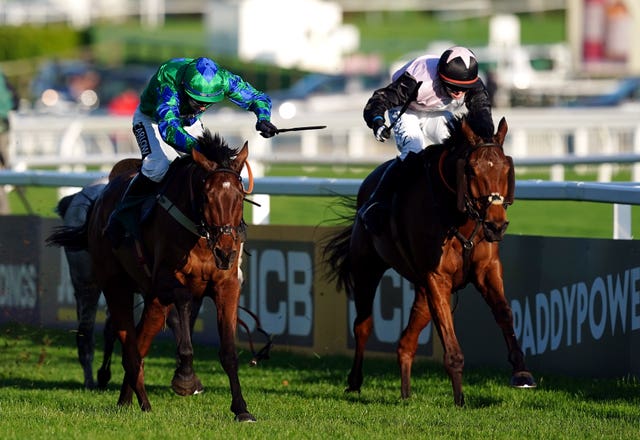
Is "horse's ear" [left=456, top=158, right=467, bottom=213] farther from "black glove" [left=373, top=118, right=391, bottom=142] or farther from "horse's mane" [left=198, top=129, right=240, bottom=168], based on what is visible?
"horse's mane" [left=198, top=129, right=240, bottom=168]

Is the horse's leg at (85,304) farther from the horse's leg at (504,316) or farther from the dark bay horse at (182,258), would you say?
the horse's leg at (504,316)

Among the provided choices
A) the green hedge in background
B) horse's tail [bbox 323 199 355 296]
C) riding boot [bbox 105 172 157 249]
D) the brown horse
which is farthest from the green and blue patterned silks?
the green hedge in background

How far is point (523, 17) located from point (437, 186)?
54868mm

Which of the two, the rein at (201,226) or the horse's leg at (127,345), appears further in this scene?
the horse's leg at (127,345)

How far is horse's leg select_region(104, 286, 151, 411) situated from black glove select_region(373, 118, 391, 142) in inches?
67.0

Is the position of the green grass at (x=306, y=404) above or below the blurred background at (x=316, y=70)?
below

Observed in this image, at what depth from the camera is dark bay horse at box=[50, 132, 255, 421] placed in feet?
23.6

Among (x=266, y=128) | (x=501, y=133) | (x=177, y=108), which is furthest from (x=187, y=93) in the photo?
(x=501, y=133)

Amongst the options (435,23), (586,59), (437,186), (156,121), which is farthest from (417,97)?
(435,23)

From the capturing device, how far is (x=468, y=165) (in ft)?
24.2

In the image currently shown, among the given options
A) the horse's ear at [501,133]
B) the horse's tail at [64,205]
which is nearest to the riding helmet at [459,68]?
the horse's ear at [501,133]

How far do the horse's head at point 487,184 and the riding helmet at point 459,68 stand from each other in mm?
763

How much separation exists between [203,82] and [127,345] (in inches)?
59.8

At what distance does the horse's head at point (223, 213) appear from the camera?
23.4 ft
